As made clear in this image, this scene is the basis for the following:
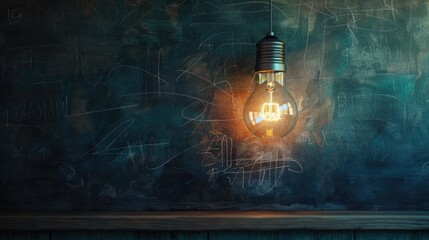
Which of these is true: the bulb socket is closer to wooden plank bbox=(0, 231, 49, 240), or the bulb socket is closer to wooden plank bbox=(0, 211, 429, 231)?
wooden plank bbox=(0, 211, 429, 231)

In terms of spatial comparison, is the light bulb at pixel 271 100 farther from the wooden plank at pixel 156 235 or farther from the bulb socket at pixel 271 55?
the wooden plank at pixel 156 235

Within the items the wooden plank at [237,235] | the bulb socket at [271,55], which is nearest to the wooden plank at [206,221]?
the wooden plank at [237,235]

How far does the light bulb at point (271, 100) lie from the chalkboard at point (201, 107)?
24 cm

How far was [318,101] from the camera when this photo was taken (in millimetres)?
3201

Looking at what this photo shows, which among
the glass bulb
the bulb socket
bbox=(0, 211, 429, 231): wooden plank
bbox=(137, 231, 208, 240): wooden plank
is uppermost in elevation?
the bulb socket

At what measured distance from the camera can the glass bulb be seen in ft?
9.55

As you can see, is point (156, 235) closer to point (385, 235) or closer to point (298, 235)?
point (298, 235)

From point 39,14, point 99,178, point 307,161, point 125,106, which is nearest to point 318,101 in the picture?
point 307,161

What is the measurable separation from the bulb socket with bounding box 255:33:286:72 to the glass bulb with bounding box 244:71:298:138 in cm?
7

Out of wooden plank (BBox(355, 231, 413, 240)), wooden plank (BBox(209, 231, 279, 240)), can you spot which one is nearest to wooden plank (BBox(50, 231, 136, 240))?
wooden plank (BBox(209, 231, 279, 240))

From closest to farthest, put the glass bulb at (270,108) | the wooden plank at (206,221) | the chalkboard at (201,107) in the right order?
the glass bulb at (270,108) < the wooden plank at (206,221) < the chalkboard at (201,107)

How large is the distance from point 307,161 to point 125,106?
47.5 inches

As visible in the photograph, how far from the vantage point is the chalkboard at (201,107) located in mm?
3178

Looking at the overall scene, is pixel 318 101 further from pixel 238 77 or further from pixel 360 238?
pixel 360 238
